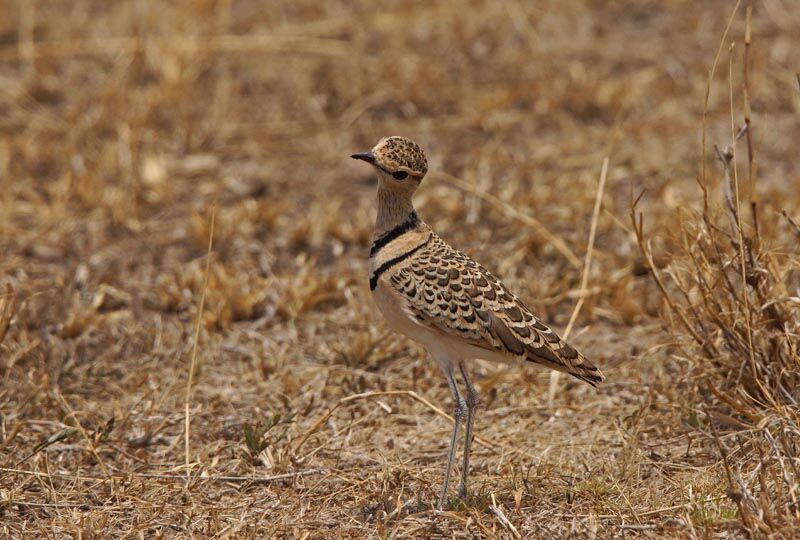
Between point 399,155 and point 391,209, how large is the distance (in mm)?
211

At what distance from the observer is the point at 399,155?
359 cm

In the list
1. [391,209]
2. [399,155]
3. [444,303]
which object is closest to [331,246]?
[391,209]

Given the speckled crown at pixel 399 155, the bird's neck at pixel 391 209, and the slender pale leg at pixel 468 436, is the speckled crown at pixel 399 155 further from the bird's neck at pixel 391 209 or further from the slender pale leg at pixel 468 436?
the slender pale leg at pixel 468 436

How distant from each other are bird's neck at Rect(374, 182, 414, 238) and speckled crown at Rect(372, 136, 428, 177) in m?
0.13

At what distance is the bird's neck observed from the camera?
3703mm

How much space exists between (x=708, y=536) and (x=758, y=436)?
0.72 metres

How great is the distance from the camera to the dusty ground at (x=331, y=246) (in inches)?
146

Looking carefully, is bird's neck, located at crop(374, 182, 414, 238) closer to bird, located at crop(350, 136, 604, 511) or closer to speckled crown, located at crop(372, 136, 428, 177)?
bird, located at crop(350, 136, 604, 511)

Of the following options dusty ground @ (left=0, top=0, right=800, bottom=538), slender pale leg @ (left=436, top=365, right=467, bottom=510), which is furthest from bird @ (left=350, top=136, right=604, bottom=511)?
dusty ground @ (left=0, top=0, right=800, bottom=538)

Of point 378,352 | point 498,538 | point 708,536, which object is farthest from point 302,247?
point 708,536

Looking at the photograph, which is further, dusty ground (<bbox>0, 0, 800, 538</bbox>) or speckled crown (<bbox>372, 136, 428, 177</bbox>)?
dusty ground (<bbox>0, 0, 800, 538</bbox>)

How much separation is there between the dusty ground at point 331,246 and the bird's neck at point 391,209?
1.89ft

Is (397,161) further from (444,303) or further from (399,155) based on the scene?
(444,303)

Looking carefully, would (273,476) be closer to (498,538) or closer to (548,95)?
(498,538)
